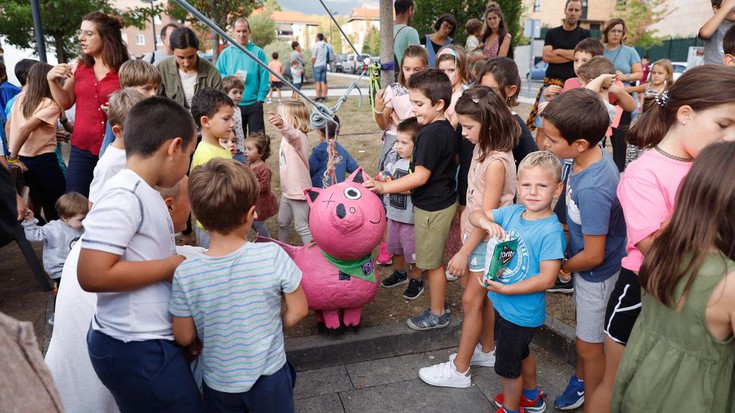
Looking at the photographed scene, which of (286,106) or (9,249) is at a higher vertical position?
(286,106)

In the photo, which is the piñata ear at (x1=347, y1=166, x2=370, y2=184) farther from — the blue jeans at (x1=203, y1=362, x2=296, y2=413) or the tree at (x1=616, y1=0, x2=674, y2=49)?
the tree at (x1=616, y1=0, x2=674, y2=49)

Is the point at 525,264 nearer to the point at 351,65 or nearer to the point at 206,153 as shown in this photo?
the point at 206,153

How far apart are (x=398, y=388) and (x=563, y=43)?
4.88m

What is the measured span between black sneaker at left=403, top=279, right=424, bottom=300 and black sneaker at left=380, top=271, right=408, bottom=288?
205 millimetres

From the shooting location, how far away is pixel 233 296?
6.38ft

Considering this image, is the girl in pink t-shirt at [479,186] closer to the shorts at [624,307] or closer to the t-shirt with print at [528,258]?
the t-shirt with print at [528,258]

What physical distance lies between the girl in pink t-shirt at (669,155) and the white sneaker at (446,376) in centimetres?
112

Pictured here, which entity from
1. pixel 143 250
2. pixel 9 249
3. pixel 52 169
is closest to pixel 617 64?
pixel 143 250

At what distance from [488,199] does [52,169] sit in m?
4.14

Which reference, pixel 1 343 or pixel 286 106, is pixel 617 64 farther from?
pixel 1 343

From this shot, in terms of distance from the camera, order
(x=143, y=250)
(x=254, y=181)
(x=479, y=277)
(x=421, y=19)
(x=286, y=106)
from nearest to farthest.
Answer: (x=143, y=250), (x=254, y=181), (x=479, y=277), (x=286, y=106), (x=421, y=19)

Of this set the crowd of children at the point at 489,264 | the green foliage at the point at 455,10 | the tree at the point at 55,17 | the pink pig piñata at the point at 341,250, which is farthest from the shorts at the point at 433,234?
the green foliage at the point at 455,10

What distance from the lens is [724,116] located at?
6.37 ft

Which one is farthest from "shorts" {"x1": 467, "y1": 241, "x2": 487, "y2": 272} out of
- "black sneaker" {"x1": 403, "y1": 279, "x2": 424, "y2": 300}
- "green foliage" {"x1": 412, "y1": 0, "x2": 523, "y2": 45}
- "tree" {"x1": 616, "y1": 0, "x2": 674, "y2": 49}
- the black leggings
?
"tree" {"x1": 616, "y1": 0, "x2": 674, "y2": 49}
